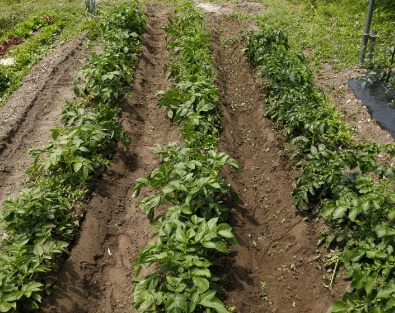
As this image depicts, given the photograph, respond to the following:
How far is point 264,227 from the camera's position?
5000 millimetres

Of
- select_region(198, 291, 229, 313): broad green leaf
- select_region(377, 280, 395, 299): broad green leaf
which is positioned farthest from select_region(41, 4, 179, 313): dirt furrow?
select_region(377, 280, 395, 299): broad green leaf

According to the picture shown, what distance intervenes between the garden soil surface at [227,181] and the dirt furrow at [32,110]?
18 millimetres

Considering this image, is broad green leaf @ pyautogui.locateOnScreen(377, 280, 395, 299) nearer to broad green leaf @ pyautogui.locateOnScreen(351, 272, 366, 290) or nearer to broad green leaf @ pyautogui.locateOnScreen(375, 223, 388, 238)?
broad green leaf @ pyautogui.locateOnScreen(351, 272, 366, 290)

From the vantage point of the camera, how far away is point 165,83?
7871 millimetres

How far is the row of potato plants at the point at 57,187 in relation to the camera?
154 inches

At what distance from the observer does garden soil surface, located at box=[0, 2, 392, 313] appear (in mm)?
4227

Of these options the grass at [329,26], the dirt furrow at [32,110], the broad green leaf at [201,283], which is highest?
the broad green leaf at [201,283]

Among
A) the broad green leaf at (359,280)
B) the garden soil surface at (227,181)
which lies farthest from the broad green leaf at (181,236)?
the broad green leaf at (359,280)

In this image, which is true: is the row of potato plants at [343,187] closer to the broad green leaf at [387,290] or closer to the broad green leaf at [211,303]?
the broad green leaf at [387,290]

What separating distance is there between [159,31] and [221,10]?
214 centimetres

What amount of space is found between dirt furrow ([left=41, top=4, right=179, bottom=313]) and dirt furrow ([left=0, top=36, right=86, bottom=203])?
1.12 m

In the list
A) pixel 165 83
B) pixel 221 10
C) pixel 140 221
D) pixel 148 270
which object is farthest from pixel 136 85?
pixel 221 10

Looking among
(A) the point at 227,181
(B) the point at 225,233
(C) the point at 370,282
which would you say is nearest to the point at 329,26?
(A) the point at 227,181

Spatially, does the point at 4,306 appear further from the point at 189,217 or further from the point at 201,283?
the point at 189,217
